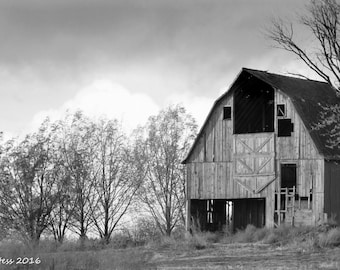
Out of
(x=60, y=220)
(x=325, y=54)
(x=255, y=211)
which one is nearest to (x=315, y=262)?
(x=325, y=54)

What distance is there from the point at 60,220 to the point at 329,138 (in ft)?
48.2

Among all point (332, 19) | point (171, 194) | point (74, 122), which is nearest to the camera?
point (332, 19)

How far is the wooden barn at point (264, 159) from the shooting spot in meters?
45.8

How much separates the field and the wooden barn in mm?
2247

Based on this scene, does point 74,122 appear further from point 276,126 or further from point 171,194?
point 276,126

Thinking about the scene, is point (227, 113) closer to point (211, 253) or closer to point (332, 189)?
point (332, 189)

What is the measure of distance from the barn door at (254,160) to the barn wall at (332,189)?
Result: 271cm

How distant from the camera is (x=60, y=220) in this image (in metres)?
51.2

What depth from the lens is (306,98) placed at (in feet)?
156

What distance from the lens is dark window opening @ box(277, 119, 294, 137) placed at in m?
46.5

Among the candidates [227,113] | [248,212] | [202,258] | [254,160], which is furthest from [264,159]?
[202,258]

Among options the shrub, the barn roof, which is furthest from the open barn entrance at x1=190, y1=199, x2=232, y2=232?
the shrub

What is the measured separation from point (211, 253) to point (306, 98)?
10372mm

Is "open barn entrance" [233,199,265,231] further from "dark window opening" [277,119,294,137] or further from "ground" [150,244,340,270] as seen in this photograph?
"ground" [150,244,340,270]
